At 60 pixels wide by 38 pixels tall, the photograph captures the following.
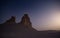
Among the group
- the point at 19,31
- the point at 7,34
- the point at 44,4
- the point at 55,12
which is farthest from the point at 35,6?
the point at 7,34

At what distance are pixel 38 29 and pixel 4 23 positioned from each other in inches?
29.0

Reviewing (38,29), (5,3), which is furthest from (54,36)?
(5,3)

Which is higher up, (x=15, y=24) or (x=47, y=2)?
(x=47, y=2)

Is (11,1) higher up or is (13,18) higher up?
(11,1)

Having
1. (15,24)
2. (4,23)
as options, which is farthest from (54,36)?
(4,23)

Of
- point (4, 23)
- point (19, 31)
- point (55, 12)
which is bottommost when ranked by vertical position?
point (19, 31)

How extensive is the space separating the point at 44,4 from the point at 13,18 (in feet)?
2.49

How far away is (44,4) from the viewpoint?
256cm

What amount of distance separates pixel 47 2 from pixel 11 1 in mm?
806

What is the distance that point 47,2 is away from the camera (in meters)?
2.57

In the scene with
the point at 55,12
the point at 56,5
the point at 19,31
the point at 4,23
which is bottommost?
the point at 19,31

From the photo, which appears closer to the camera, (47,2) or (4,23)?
(4,23)

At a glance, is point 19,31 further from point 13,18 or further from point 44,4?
point 44,4

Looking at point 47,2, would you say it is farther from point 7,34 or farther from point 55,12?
point 7,34
